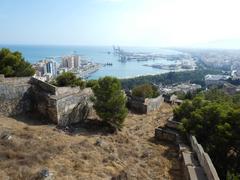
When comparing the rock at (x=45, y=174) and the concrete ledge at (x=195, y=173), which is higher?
the rock at (x=45, y=174)

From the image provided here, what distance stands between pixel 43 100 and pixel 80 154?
15.7ft

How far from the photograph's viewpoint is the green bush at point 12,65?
15534 millimetres

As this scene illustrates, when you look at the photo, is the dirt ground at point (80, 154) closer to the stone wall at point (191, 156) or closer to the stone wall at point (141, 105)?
the stone wall at point (191, 156)

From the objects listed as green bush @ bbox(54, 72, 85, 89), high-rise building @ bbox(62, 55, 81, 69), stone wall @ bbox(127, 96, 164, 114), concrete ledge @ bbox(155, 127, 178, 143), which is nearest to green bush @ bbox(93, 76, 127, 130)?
concrete ledge @ bbox(155, 127, 178, 143)

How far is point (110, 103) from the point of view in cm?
1325

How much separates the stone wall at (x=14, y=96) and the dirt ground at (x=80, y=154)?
667mm

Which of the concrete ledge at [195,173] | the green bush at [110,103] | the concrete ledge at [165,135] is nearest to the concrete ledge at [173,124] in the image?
the concrete ledge at [165,135]

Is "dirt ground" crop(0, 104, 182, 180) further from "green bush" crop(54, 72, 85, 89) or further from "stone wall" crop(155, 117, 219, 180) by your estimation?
"green bush" crop(54, 72, 85, 89)

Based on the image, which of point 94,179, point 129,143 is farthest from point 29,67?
point 94,179

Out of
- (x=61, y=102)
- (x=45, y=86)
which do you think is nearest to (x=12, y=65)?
(x=45, y=86)

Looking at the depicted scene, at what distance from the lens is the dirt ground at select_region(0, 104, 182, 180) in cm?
792

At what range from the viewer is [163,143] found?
12664mm

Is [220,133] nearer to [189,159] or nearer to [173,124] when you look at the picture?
[189,159]

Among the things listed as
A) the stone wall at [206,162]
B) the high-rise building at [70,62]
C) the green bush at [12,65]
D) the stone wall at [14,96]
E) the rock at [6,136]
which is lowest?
the high-rise building at [70,62]
